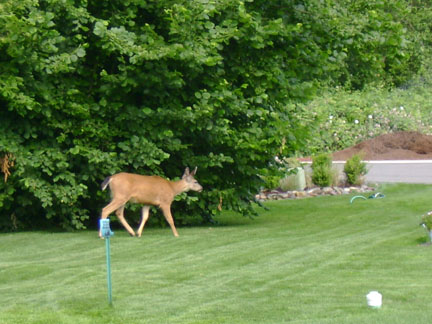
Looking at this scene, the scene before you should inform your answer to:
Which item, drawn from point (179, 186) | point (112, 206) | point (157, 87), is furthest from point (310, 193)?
point (112, 206)

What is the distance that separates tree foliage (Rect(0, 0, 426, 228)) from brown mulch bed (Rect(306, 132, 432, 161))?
13.9 m

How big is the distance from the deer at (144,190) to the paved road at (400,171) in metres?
10.4

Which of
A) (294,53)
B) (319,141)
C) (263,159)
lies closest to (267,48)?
(294,53)

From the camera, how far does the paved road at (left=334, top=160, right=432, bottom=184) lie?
25.8m

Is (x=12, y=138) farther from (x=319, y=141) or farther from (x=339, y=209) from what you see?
(x=319, y=141)

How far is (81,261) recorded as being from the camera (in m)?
12.5

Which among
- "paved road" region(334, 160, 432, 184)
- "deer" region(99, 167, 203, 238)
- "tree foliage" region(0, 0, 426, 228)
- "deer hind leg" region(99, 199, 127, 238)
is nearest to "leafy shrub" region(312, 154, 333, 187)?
"paved road" region(334, 160, 432, 184)

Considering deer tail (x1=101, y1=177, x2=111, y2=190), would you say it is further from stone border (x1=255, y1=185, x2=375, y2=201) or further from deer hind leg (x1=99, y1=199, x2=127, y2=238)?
stone border (x1=255, y1=185, x2=375, y2=201)

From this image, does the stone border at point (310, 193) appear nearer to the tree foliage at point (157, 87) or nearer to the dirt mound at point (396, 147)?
the tree foliage at point (157, 87)

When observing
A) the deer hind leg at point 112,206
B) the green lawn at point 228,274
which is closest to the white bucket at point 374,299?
the green lawn at point 228,274

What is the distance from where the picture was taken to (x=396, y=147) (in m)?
32.3

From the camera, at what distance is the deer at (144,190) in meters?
15.2

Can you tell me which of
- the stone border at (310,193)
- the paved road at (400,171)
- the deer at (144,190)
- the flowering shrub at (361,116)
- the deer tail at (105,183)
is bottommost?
the stone border at (310,193)

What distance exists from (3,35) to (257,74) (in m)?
4.29
